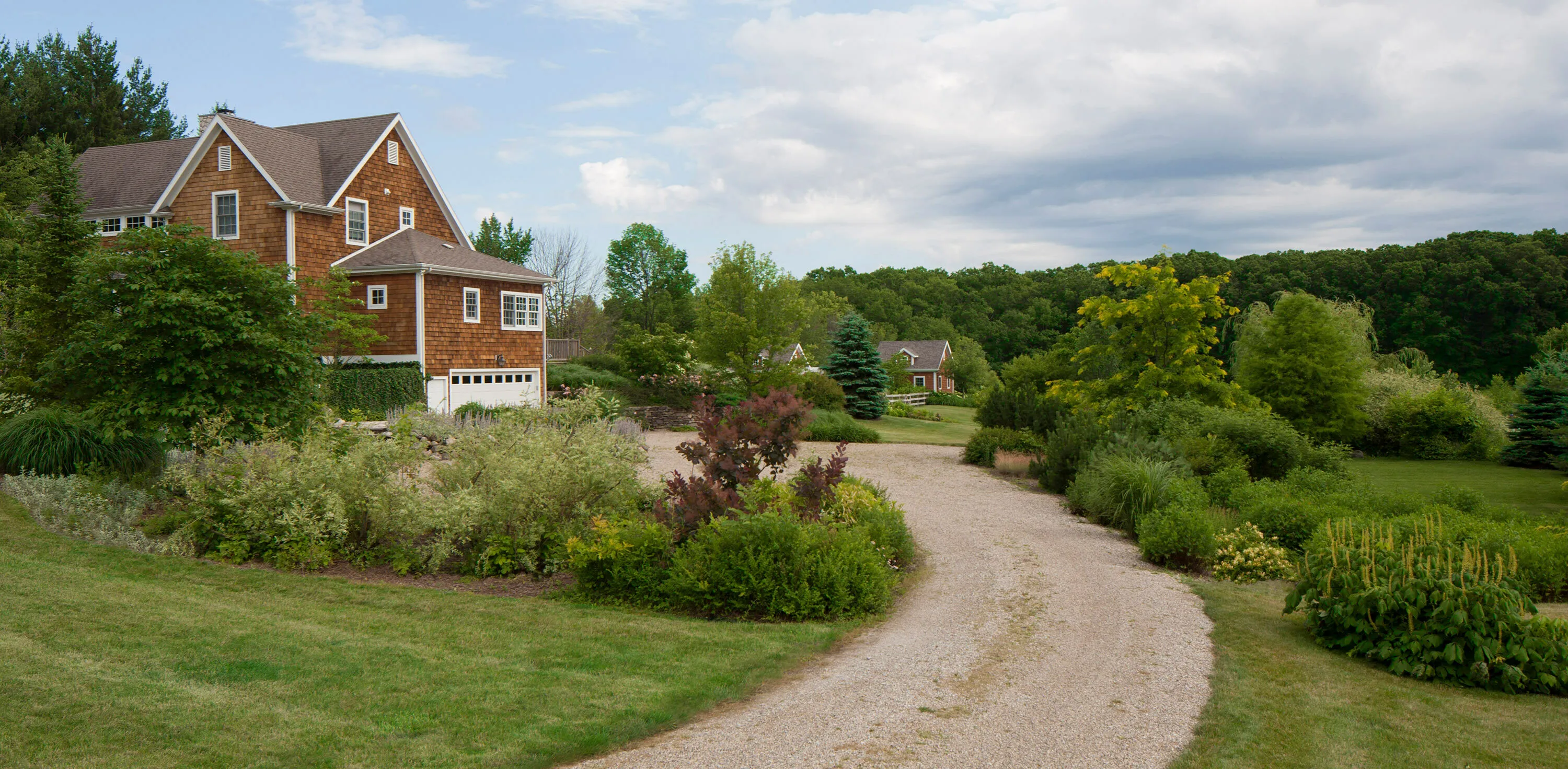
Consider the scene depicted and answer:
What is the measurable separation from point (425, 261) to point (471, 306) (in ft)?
6.52

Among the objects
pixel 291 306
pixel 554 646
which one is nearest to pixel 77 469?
pixel 291 306

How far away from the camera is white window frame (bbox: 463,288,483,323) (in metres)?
25.9

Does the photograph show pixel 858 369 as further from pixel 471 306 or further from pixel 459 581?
pixel 459 581

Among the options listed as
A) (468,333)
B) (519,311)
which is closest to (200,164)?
(468,333)

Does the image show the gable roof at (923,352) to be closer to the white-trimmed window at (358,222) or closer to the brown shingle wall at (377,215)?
the brown shingle wall at (377,215)

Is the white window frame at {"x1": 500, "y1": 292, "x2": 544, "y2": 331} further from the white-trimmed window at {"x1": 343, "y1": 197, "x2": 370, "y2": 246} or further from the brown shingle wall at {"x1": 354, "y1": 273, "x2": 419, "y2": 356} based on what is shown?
the white-trimmed window at {"x1": 343, "y1": 197, "x2": 370, "y2": 246}

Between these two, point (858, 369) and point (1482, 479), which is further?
point (858, 369)

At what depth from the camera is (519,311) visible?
2789cm

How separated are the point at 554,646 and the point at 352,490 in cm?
404

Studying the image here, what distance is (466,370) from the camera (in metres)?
26.0

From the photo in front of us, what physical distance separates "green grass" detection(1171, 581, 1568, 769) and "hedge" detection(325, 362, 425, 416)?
20.6 metres

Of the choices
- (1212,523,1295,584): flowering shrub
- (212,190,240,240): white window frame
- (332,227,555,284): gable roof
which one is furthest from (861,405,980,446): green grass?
(212,190,240,240): white window frame

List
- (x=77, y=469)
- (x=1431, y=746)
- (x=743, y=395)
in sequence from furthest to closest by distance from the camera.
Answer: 1. (x=743, y=395)
2. (x=77, y=469)
3. (x=1431, y=746)

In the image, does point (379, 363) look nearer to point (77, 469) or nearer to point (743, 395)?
point (743, 395)
